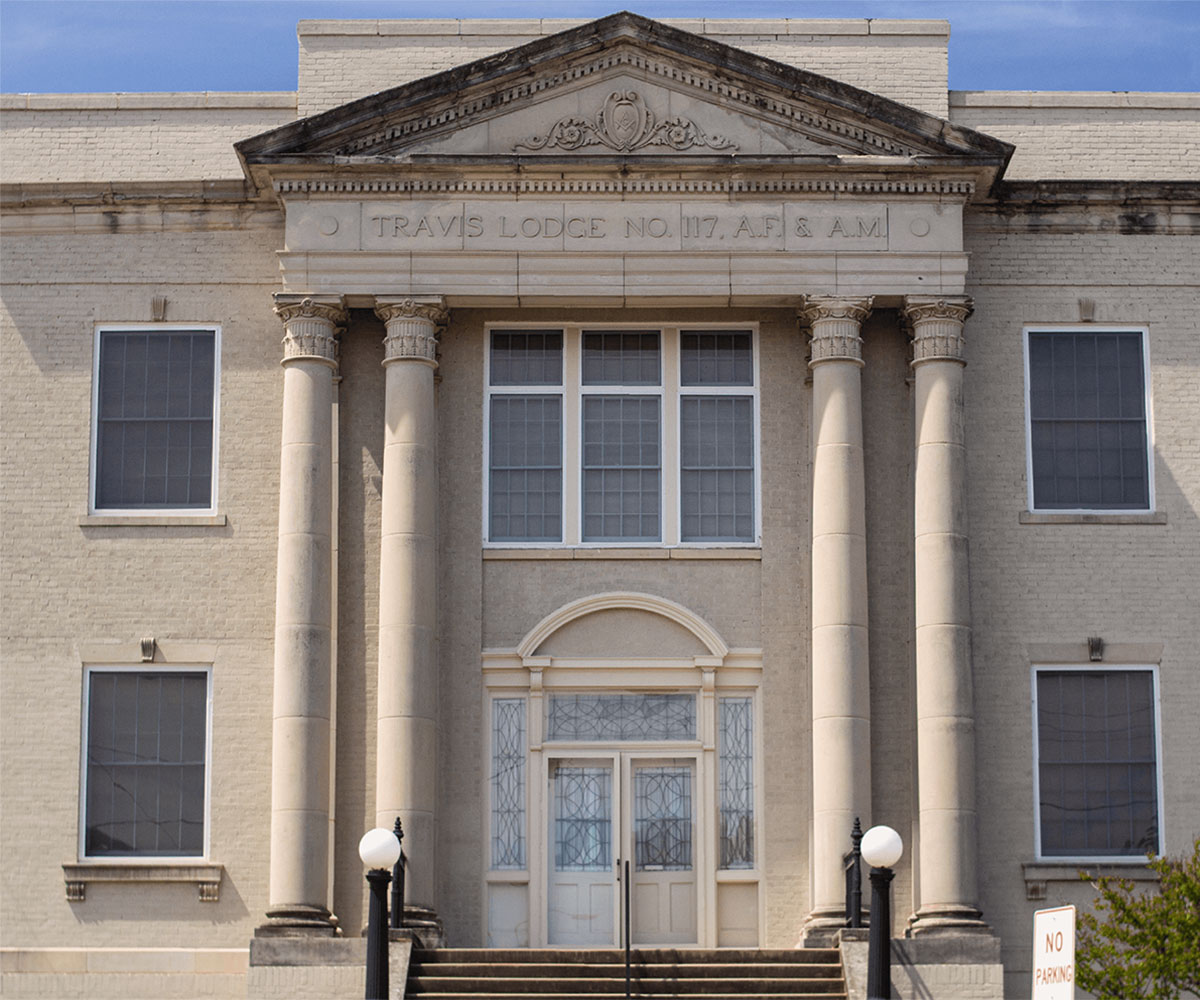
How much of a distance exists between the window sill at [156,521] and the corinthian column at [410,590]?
6.78 feet

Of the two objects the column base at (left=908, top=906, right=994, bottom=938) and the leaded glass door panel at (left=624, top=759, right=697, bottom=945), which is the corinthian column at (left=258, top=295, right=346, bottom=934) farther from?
the column base at (left=908, top=906, right=994, bottom=938)

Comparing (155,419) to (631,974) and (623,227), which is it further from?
(631,974)

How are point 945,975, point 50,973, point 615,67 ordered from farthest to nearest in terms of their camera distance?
1. point 615,67
2. point 50,973
3. point 945,975

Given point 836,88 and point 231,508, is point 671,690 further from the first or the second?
point 836,88

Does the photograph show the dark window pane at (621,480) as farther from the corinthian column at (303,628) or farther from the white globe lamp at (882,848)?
the white globe lamp at (882,848)

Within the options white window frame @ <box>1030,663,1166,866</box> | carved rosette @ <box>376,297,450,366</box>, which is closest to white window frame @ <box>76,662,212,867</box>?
carved rosette @ <box>376,297,450,366</box>

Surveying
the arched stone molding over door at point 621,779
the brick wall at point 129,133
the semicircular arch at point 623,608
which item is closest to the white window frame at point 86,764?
the arched stone molding over door at point 621,779

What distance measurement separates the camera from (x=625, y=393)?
2492cm

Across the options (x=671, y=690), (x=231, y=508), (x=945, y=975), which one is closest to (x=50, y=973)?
(x=231, y=508)

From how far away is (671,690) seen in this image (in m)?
24.3

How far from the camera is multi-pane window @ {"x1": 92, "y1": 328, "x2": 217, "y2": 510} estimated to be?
81.3 ft

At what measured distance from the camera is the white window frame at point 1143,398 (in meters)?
24.8

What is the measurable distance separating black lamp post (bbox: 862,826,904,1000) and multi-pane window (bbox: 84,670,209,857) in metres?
7.81

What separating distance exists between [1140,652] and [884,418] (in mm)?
3942
